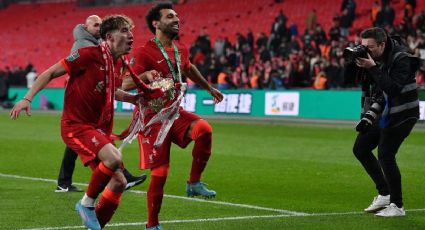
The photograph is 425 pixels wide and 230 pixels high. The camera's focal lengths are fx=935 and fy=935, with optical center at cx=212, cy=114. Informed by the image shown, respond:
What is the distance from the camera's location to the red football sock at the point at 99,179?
829 centimetres

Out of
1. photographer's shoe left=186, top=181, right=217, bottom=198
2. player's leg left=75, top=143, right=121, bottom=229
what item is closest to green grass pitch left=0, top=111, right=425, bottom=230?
photographer's shoe left=186, top=181, right=217, bottom=198

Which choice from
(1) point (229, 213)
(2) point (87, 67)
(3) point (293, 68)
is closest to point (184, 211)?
(1) point (229, 213)

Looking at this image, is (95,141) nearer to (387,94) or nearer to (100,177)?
(100,177)

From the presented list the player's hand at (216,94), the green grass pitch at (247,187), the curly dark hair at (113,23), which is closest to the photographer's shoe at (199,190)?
the green grass pitch at (247,187)

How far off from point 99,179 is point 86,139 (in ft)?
1.24

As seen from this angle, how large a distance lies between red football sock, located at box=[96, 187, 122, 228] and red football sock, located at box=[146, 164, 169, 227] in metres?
0.44

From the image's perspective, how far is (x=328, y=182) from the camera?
1369 cm

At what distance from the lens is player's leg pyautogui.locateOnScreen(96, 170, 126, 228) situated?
27.4ft

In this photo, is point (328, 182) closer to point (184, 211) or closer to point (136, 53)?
point (184, 211)

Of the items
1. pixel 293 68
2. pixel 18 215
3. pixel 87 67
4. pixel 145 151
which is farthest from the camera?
pixel 293 68

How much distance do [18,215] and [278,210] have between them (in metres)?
2.92

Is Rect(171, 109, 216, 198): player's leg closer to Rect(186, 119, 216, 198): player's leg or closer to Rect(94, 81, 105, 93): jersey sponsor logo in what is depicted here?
Rect(186, 119, 216, 198): player's leg

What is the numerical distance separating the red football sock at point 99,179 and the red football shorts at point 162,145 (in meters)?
0.83

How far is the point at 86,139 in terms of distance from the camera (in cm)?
830
